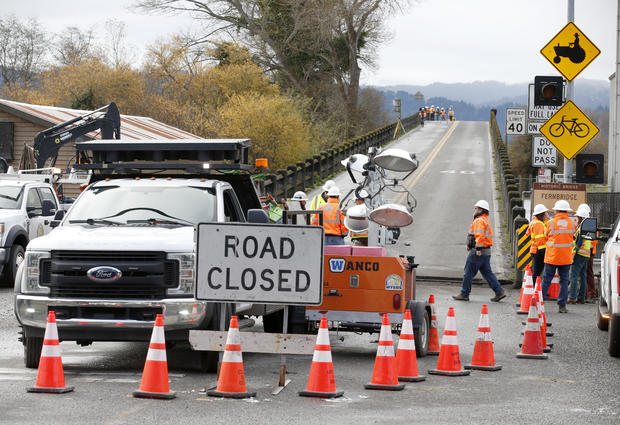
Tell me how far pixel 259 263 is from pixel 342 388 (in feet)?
4.88

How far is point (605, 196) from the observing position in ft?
97.8

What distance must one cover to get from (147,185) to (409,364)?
3.76m

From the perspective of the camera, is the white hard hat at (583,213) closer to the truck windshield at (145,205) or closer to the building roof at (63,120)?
the truck windshield at (145,205)

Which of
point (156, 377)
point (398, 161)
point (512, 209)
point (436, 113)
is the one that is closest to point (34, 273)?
point (156, 377)

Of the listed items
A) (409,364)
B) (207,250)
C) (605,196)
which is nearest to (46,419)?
(207,250)

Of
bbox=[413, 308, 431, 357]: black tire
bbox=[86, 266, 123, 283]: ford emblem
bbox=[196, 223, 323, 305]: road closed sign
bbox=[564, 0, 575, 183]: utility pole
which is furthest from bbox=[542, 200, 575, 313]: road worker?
bbox=[86, 266, 123, 283]: ford emblem

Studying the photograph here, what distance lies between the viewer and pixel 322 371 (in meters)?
9.27

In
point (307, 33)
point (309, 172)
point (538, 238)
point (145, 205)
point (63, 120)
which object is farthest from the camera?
point (307, 33)

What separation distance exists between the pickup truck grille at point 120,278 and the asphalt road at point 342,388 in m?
0.82

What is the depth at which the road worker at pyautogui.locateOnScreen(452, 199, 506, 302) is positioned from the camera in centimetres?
1969

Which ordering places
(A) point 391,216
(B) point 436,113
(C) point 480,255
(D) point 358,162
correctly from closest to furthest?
(A) point 391,216, (D) point 358,162, (C) point 480,255, (B) point 436,113

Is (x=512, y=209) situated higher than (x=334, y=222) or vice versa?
(x=512, y=209)

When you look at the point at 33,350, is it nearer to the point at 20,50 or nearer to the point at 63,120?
the point at 63,120

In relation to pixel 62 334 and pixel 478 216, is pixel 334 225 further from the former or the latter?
pixel 62 334
